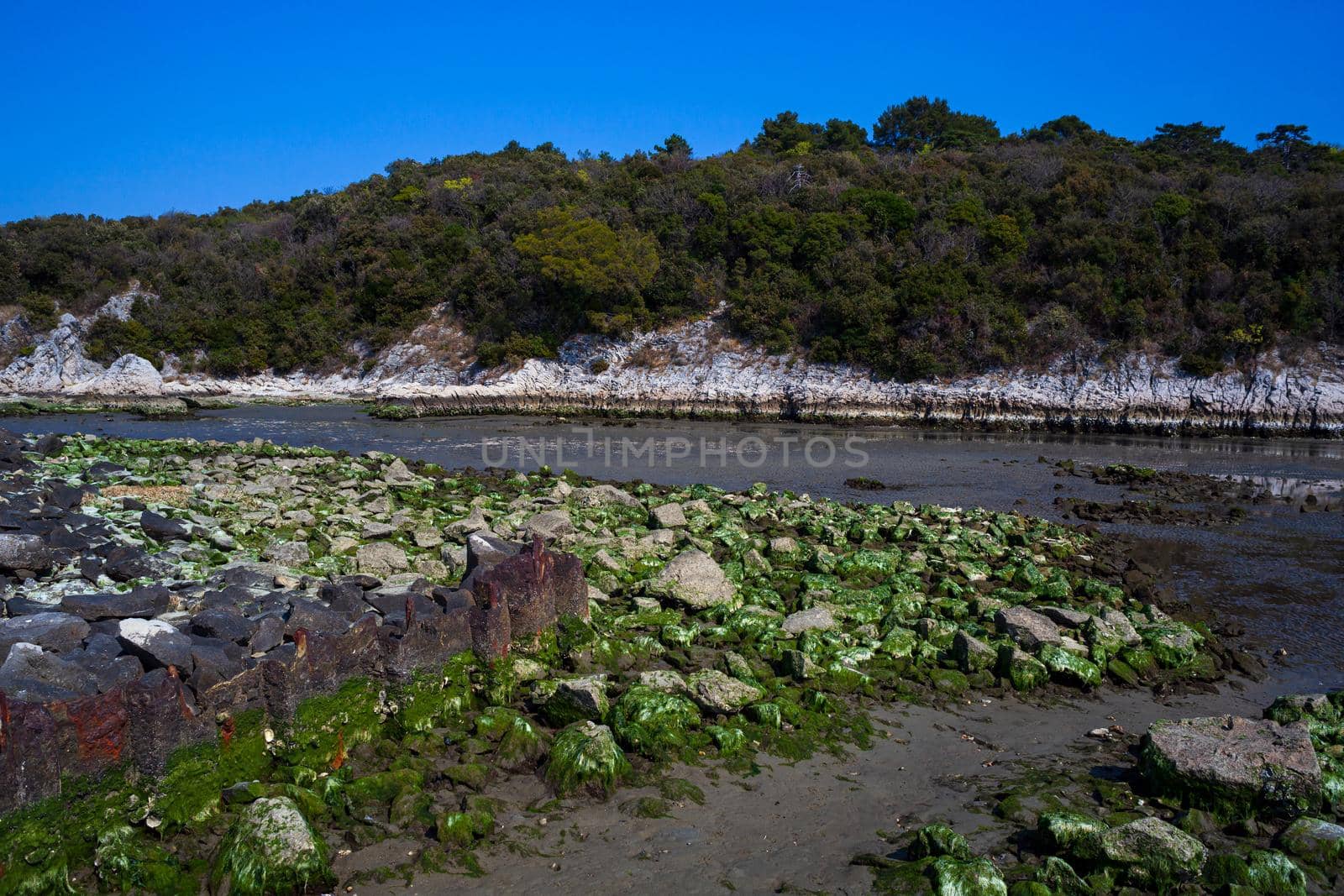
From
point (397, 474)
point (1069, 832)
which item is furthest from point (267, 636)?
point (397, 474)

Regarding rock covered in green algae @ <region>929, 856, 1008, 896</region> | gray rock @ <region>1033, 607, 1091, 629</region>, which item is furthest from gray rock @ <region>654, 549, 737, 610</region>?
rock covered in green algae @ <region>929, 856, 1008, 896</region>

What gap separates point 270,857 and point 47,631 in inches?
110

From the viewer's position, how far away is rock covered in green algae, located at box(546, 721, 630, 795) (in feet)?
17.3

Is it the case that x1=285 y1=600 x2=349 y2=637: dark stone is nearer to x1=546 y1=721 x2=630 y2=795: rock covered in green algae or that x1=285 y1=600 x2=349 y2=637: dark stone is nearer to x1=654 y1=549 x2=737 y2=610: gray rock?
x1=546 y1=721 x2=630 y2=795: rock covered in green algae

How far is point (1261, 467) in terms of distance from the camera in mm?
23234

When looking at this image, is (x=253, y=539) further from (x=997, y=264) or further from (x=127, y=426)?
(x=997, y=264)

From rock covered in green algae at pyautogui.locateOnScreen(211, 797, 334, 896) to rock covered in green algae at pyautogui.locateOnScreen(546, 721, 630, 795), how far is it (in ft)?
4.80

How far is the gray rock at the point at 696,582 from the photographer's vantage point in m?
8.59

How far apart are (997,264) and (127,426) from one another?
3914 centimetres

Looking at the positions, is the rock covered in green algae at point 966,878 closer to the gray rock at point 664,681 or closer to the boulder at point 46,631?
the gray rock at point 664,681

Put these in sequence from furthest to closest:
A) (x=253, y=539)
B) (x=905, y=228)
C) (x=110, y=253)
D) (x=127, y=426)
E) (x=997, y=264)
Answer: (x=110, y=253)
(x=905, y=228)
(x=997, y=264)
(x=127, y=426)
(x=253, y=539)

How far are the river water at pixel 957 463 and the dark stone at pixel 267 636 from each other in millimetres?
9053

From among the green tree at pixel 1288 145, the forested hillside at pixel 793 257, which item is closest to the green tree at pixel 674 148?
the forested hillside at pixel 793 257

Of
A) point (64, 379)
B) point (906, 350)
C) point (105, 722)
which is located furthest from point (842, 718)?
point (64, 379)
